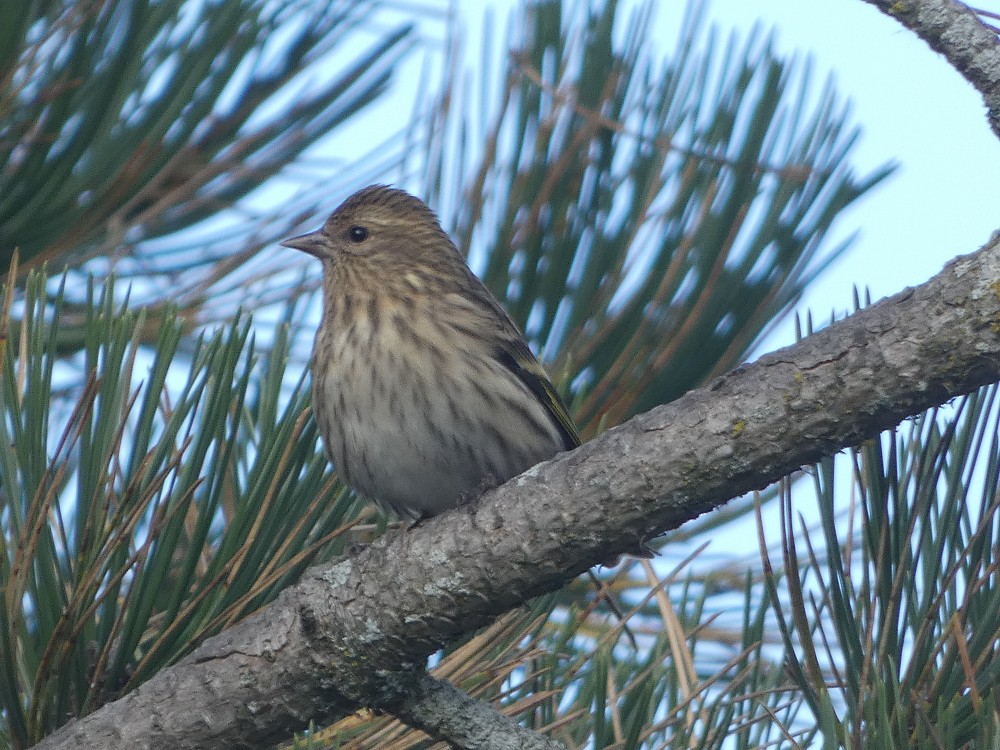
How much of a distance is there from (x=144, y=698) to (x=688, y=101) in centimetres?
202

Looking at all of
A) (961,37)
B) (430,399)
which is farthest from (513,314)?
(961,37)

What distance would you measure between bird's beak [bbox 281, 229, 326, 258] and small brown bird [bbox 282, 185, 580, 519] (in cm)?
2

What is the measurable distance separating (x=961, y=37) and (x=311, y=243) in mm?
2543

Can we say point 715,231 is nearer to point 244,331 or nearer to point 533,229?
point 533,229

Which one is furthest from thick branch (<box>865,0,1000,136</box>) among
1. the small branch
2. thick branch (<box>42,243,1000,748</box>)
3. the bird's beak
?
the bird's beak

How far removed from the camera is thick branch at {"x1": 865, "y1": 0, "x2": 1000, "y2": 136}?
75.2 inches

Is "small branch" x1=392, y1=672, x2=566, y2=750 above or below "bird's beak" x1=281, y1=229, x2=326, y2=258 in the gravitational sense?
below

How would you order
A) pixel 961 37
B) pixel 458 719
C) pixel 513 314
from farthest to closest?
pixel 513 314 < pixel 458 719 < pixel 961 37

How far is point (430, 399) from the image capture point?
11.7 ft

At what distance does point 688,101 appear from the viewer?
3418mm

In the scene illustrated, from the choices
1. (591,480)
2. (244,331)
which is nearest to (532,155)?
(244,331)

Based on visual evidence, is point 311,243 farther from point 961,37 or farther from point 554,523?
point 961,37

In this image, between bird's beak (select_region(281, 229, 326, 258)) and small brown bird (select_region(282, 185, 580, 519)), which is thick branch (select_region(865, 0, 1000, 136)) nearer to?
small brown bird (select_region(282, 185, 580, 519))

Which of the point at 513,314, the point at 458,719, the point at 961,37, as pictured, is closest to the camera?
the point at 961,37
